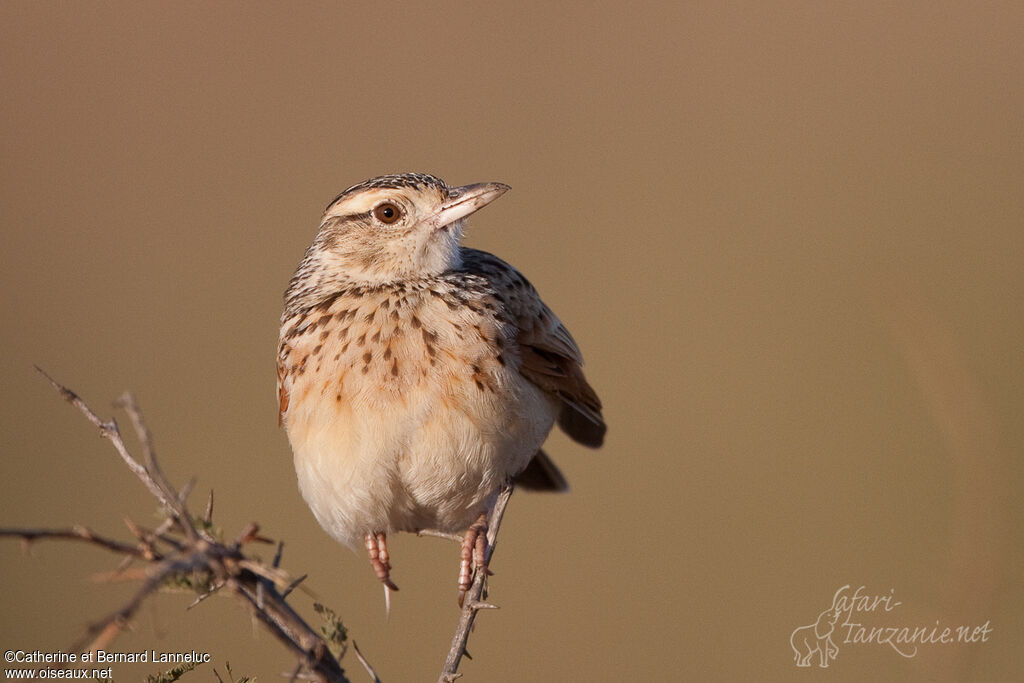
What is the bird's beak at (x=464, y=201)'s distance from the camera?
4754 mm

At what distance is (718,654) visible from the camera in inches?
302

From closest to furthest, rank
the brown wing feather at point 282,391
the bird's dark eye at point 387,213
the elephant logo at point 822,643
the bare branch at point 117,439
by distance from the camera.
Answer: the bare branch at point 117,439, the brown wing feather at point 282,391, the elephant logo at point 822,643, the bird's dark eye at point 387,213

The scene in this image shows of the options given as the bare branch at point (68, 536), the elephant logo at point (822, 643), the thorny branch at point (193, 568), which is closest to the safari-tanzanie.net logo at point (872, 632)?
the elephant logo at point (822, 643)

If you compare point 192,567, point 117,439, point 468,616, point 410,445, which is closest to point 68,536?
point 192,567

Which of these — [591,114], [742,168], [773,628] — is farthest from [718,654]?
[591,114]

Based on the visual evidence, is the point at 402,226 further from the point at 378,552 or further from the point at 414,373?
the point at 378,552

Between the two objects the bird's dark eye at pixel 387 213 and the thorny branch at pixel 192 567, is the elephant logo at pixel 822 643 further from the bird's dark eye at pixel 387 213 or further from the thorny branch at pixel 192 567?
the thorny branch at pixel 192 567

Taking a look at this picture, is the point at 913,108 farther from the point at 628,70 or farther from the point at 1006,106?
the point at 628,70

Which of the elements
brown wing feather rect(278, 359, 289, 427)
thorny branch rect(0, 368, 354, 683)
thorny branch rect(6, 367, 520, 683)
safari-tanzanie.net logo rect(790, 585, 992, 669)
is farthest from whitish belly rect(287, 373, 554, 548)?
thorny branch rect(0, 368, 354, 683)

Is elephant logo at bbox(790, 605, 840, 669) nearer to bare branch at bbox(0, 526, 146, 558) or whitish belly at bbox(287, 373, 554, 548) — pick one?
whitish belly at bbox(287, 373, 554, 548)

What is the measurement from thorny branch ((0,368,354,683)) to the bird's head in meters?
2.59

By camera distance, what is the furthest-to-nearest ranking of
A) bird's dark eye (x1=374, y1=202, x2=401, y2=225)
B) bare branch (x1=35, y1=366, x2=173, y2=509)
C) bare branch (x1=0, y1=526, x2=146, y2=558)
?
bird's dark eye (x1=374, y1=202, x2=401, y2=225), bare branch (x1=35, y1=366, x2=173, y2=509), bare branch (x1=0, y1=526, x2=146, y2=558)

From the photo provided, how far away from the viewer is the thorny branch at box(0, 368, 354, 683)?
181 cm

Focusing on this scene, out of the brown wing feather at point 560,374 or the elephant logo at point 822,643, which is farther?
the elephant logo at point 822,643
